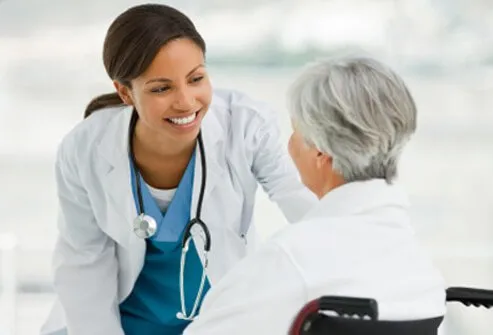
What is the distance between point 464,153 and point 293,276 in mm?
3363

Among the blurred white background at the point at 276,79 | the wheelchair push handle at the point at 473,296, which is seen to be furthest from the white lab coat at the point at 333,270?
the blurred white background at the point at 276,79

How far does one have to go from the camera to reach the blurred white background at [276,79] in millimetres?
4289

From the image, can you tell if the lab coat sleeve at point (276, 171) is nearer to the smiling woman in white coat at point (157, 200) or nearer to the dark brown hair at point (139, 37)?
the smiling woman in white coat at point (157, 200)

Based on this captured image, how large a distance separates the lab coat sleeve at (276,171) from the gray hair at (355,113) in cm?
53

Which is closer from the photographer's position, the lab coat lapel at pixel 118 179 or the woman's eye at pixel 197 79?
the woman's eye at pixel 197 79

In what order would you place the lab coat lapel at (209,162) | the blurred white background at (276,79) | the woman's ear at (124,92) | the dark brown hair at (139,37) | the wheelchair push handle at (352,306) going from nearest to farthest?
the wheelchair push handle at (352,306) → the dark brown hair at (139,37) → the woman's ear at (124,92) → the lab coat lapel at (209,162) → the blurred white background at (276,79)

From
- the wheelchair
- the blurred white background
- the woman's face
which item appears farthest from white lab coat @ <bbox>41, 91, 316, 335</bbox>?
the blurred white background

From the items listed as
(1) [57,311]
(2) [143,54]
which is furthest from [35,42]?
(2) [143,54]

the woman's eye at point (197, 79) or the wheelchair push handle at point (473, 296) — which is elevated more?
the woman's eye at point (197, 79)

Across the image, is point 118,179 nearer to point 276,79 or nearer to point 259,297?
point 259,297

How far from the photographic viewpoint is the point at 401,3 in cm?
448

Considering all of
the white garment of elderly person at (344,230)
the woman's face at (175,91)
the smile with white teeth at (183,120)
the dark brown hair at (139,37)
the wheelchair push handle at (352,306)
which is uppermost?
the dark brown hair at (139,37)

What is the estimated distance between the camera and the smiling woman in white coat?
6.61ft

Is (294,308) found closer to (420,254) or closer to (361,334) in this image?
(361,334)
